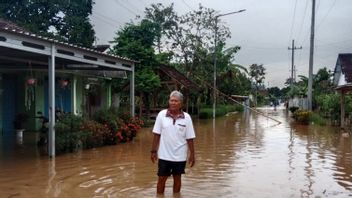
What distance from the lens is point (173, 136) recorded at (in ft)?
23.2

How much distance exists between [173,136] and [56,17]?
29.6 metres

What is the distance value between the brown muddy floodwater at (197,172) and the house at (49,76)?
182 centimetres

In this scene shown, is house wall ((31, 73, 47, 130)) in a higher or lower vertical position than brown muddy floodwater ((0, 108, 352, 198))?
higher

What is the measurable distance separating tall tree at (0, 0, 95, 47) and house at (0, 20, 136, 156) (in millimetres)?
9639

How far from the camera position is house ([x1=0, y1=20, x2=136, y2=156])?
12300 mm

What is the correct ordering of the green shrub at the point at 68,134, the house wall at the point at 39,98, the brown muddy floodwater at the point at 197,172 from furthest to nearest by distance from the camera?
A: the house wall at the point at 39,98 < the green shrub at the point at 68,134 < the brown muddy floodwater at the point at 197,172

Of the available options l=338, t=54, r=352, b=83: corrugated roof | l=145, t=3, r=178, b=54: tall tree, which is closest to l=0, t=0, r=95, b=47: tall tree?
l=145, t=3, r=178, b=54: tall tree

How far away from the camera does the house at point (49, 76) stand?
40.4 ft

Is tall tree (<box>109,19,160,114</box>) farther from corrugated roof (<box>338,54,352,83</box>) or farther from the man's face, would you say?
corrugated roof (<box>338,54,352,83</box>)

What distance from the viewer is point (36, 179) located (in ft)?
30.4

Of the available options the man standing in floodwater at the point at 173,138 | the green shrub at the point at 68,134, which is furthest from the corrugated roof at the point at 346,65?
the man standing in floodwater at the point at 173,138

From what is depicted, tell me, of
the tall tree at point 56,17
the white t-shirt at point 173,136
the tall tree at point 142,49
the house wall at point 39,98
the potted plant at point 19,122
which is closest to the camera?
the white t-shirt at point 173,136

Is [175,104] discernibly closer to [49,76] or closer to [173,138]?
[173,138]

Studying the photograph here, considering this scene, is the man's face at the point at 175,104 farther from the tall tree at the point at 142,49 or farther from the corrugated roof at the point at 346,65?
the corrugated roof at the point at 346,65
